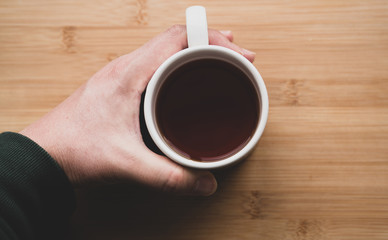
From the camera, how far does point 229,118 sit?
2.03 feet

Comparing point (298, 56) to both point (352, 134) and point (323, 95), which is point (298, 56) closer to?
point (323, 95)

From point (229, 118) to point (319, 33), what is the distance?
0.32 meters

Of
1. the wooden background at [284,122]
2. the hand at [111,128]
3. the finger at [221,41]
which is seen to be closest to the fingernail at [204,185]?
the hand at [111,128]

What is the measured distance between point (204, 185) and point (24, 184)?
332 mm

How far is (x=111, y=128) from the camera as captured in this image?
0.59 meters

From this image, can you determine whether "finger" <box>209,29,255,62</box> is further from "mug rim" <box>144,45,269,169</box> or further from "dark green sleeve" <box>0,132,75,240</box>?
"dark green sleeve" <box>0,132,75,240</box>

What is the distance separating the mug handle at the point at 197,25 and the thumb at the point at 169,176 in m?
0.21

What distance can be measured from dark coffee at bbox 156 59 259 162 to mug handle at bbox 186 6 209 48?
7cm

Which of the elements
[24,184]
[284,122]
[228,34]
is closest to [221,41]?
[228,34]

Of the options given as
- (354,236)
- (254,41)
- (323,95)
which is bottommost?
(354,236)

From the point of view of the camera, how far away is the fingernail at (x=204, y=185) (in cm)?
56

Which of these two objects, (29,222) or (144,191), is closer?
(29,222)

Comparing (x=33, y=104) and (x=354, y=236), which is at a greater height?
(x=33, y=104)

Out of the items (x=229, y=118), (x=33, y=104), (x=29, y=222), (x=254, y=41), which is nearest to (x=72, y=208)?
(x=29, y=222)
